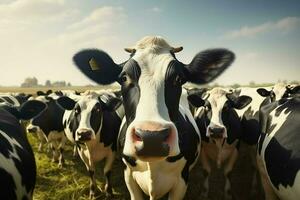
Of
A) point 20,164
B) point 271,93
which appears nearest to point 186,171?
point 20,164

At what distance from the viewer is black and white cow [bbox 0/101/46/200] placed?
10.00 feet

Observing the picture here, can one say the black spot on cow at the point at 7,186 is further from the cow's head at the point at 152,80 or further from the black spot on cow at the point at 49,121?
the black spot on cow at the point at 49,121

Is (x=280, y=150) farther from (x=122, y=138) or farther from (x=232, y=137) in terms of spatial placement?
(x=232, y=137)

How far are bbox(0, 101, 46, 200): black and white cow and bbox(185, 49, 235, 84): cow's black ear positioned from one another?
6.44ft

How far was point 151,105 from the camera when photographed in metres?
3.07

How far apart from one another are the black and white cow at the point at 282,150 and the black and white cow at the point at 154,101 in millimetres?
1083

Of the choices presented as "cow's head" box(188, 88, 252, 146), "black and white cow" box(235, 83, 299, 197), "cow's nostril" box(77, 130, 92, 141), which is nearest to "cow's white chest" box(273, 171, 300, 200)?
"cow's head" box(188, 88, 252, 146)

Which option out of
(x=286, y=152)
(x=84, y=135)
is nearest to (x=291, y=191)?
(x=286, y=152)

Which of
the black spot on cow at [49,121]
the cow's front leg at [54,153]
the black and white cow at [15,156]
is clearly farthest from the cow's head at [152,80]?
the black spot on cow at [49,121]

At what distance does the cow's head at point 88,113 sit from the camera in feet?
21.0

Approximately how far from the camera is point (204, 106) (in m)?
7.14

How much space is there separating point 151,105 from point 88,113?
4.05 m

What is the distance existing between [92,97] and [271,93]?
494 cm

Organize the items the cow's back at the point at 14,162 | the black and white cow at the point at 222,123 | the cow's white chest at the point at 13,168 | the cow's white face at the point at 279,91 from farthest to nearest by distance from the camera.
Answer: the cow's white face at the point at 279,91 → the black and white cow at the point at 222,123 → the cow's white chest at the point at 13,168 → the cow's back at the point at 14,162
